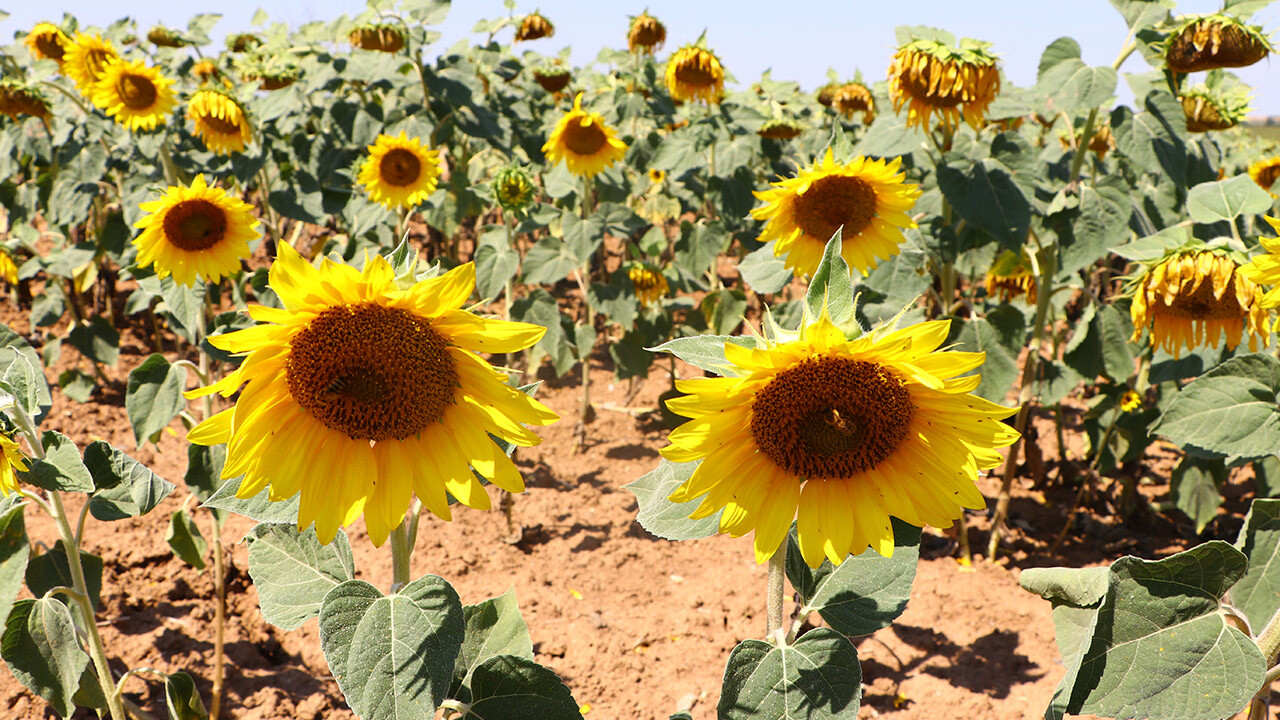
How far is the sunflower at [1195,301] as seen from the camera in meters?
1.82

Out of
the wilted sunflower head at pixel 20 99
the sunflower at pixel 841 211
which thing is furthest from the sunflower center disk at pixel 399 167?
the wilted sunflower head at pixel 20 99

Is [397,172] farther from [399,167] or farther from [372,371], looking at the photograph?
[372,371]

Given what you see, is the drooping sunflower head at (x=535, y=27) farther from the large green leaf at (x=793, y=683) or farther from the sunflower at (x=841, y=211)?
the large green leaf at (x=793, y=683)

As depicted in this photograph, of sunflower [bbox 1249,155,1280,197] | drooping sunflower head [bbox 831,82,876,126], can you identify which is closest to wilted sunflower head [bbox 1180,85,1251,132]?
sunflower [bbox 1249,155,1280,197]

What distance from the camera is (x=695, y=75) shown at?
12.7 feet

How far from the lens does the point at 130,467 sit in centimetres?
154

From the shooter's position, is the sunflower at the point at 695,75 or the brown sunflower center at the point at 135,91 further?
the sunflower at the point at 695,75

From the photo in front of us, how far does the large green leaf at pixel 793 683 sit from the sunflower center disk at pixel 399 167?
2.71 metres

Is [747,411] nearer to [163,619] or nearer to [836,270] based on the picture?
[836,270]

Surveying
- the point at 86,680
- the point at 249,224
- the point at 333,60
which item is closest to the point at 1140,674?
the point at 86,680

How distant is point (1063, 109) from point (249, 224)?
2288mm

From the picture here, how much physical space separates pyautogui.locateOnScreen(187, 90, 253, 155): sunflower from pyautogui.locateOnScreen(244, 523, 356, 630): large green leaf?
2.54 meters

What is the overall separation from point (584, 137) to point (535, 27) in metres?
1.66

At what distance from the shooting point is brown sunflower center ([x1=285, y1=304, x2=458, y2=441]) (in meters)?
1.07
